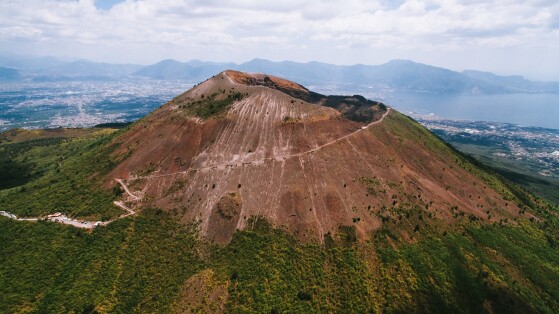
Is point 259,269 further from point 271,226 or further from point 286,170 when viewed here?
point 286,170

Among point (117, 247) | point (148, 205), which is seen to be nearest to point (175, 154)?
point (148, 205)

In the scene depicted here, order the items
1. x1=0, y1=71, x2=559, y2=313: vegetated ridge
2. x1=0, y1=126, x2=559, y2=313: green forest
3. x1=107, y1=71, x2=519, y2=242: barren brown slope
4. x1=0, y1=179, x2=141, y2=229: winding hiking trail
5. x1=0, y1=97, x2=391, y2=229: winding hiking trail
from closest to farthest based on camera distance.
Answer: x1=0, y1=126, x2=559, y2=313: green forest < x1=0, y1=71, x2=559, y2=313: vegetated ridge < x1=0, y1=179, x2=141, y2=229: winding hiking trail < x1=0, y1=97, x2=391, y2=229: winding hiking trail < x1=107, y1=71, x2=519, y2=242: barren brown slope

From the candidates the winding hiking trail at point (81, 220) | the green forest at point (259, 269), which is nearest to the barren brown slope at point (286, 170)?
the winding hiking trail at point (81, 220)

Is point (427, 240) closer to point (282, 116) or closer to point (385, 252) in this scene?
point (385, 252)

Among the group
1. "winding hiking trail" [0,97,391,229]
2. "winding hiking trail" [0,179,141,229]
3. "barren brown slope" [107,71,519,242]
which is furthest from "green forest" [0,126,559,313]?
"barren brown slope" [107,71,519,242]

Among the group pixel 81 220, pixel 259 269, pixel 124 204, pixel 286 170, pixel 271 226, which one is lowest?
pixel 259 269

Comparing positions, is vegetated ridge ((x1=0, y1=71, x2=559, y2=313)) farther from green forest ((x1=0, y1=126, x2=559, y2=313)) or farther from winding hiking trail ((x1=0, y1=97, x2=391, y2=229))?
winding hiking trail ((x1=0, y1=97, x2=391, y2=229))

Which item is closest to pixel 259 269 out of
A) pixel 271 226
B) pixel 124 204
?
pixel 271 226

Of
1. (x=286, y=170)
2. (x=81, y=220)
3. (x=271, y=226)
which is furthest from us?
(x=286, y=170)

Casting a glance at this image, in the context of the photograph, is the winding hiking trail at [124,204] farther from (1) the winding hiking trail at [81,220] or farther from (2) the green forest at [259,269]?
(2) the green forest at [259,269]
